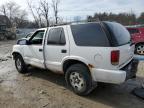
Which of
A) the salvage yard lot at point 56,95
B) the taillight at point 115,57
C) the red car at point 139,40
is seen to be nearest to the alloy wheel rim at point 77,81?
the salvage yard lot at point 56,95

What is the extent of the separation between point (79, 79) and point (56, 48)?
1.12 meters

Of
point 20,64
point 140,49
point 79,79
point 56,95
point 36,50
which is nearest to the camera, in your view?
point 79,79

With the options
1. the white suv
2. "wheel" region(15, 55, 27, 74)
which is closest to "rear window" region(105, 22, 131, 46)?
the white suv

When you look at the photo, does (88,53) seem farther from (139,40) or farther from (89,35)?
(139,40)

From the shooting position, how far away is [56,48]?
18.4 feet

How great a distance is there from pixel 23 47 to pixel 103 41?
3.57m

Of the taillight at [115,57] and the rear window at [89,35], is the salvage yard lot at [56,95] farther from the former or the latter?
the rear window at [89,35]

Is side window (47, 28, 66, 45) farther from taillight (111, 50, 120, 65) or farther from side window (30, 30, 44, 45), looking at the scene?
taillight (111, 50, 120, 65)

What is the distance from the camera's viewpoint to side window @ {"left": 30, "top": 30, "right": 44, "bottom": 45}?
6457 millimetres

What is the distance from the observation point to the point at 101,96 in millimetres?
5219

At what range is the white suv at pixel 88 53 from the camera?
4504 mm

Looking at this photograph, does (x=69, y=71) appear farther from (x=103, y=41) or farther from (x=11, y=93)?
(x=11, y=93)

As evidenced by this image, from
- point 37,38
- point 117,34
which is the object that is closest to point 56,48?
point 37,38

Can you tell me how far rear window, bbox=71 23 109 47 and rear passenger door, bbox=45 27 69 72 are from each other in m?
0.37
